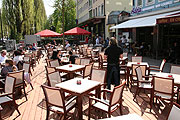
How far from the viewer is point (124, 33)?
1950cm

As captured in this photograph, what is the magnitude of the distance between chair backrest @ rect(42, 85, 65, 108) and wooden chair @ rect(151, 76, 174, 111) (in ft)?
7.94

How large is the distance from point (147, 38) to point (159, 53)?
2.63 meters

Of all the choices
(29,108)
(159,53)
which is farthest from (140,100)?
(159,53)

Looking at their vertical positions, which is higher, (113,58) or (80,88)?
(113,58)

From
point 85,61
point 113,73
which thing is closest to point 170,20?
point 85,61

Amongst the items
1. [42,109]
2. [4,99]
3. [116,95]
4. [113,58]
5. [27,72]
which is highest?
[113,58]

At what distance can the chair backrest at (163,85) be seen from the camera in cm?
393

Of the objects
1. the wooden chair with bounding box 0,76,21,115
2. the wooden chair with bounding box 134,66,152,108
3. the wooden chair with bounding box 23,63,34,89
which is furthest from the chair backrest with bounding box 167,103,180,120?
the wooden chair with bounding box 23,63,34,89

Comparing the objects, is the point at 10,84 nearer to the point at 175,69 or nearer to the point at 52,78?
the point at 52,78

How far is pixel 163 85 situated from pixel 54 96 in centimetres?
270

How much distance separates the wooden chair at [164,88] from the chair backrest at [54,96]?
2.42 metres

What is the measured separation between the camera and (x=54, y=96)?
3527 mm

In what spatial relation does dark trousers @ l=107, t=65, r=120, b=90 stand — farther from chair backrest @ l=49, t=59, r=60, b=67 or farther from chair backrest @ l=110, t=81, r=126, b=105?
chair backrest @ l=49, t=59, r=60, b=67

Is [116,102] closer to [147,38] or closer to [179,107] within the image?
[179,107]
